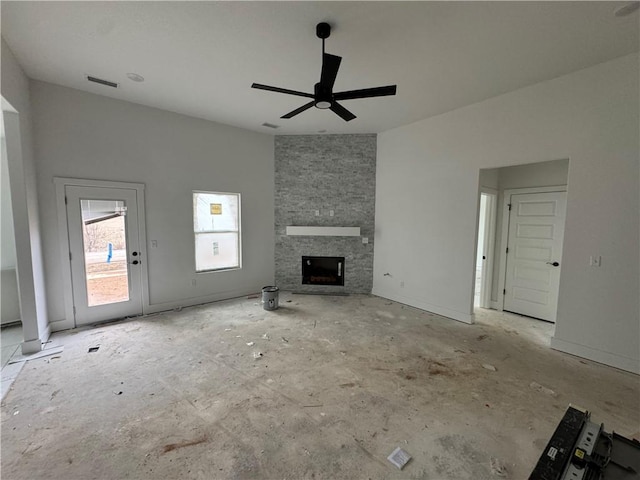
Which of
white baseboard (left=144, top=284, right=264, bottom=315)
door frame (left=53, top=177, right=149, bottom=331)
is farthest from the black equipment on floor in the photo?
door frame (left=53, top=177, right=149, bottom=331)

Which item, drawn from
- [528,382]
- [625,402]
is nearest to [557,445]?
[528,382]

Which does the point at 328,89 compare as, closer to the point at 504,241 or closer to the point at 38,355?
the point at 504,241

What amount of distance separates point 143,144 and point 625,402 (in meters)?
6.46

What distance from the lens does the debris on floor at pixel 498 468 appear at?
1736mm

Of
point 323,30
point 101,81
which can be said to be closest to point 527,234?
point 323,30

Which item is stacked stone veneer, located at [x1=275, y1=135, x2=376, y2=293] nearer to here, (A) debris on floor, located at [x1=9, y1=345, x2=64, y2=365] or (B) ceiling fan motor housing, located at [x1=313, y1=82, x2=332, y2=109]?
(B) ceiling fan motor housing, located at [x1=313, y1=82, x2=332, y2=109]

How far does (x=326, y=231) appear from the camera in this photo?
18.2 feet

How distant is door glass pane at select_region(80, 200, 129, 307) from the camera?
393 cm

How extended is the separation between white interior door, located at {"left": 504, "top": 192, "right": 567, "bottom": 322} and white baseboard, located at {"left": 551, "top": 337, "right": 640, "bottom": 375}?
3.24 ft

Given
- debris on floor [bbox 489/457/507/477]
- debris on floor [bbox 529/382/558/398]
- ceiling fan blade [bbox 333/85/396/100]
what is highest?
ceiling fan blade [bbox 333/85/396/100]

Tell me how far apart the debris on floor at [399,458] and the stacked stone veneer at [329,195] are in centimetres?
393

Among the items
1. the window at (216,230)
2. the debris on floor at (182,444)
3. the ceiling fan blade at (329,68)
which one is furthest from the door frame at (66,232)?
the ceiling fan blade at (329,68)

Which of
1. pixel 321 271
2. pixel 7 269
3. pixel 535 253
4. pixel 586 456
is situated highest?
pixel 535 253

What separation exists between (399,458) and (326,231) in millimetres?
4067
